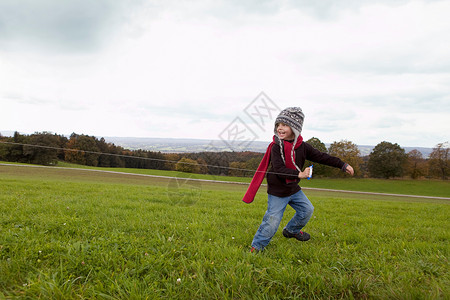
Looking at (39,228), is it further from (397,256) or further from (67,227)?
(397,256)

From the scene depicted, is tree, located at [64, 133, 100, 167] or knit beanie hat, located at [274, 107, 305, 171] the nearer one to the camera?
knit beanie hat, located at [274, 107, 305, 171]

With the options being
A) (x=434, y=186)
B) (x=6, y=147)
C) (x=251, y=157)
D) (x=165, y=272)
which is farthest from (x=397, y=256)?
(x=434, y=186)

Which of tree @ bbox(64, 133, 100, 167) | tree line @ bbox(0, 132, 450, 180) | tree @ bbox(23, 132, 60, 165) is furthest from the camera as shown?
tree @ bbox(23, 132, 60, 165)

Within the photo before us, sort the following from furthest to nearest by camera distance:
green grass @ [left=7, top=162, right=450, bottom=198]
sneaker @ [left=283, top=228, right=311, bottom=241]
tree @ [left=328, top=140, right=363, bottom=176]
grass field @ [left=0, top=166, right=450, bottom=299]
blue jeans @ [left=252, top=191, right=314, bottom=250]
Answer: tree @ [left=328, top=140, right=363, bottom=176] < green grass @ [left=7, top=162, right=450, bottom=198] < sneaker @ [left=283, top=228, right=311, bottom=241] < blue jeans @ [left=252, top=191, right=314, bottom=250] < grass field @ [left=0, top=166, right=450, bottom=299]

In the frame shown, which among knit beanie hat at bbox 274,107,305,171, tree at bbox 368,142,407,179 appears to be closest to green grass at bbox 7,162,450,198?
tree at bbox 368,142,407,179

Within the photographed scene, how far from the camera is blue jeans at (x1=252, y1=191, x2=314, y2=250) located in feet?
11.5

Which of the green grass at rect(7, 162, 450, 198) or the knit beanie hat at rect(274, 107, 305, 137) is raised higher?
the knit beanie hat at rect(274, 107, 305, 137)

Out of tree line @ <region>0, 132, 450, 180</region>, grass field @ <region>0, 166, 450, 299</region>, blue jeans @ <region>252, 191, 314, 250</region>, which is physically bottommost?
grass field @ <region>0, 166, 450, 299</region>

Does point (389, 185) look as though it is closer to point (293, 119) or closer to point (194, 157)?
point (194, 157)

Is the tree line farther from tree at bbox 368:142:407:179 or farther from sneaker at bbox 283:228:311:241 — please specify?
sneaker at bbox 283:228:311:241

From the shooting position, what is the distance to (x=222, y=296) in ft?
7.23

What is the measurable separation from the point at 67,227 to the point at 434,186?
60.2m

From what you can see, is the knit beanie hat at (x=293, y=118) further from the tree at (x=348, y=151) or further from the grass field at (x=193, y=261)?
the tree at (x=348, y=151)

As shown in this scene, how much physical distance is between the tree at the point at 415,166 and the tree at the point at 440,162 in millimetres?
1762
